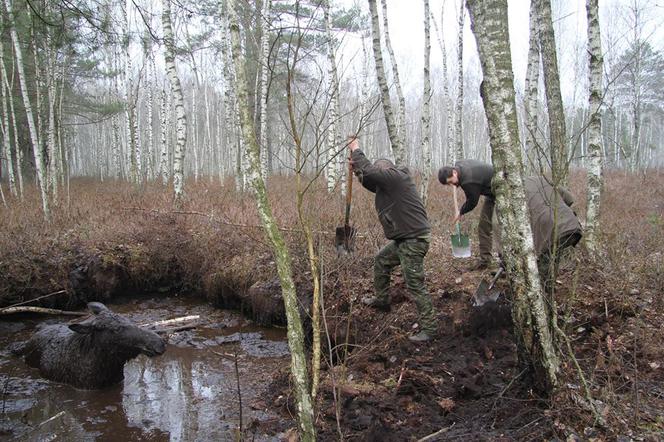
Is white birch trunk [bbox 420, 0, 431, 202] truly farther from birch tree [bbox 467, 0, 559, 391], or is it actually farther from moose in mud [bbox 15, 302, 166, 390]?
moose in mud [bbox 15, 302, 166, 390]

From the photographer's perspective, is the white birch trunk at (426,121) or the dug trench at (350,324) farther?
the white birch trunk at (426,121)

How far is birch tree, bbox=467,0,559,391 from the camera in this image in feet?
11.0

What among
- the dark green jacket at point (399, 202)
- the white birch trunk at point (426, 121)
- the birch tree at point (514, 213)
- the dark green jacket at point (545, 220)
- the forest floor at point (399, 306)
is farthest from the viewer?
the white birch trunk at point (426, 121)

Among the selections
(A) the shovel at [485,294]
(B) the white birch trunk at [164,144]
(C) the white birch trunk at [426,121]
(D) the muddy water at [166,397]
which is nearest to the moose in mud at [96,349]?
(D) the muddy water at [166,397]

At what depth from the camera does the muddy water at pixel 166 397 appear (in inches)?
171

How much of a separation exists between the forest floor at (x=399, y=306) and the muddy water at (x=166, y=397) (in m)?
0.48

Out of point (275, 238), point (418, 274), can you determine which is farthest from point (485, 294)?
point (275, 238)

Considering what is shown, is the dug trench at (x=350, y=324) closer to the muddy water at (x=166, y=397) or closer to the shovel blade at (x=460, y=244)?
the muddy water at (x=166, y=397)

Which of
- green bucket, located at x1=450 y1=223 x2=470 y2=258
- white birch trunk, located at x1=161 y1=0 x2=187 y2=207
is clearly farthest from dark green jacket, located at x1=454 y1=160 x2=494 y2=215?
white birch trunk, located at x1=161 y1=0 x2=187 y2=207

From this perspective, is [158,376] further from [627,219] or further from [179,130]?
[627,219]

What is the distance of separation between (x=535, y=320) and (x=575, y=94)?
2690cm

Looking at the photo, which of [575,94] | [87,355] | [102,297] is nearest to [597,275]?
[87,355]

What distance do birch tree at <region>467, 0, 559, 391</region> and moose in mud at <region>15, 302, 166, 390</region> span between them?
384 cm

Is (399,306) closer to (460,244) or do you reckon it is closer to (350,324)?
(350,324)
